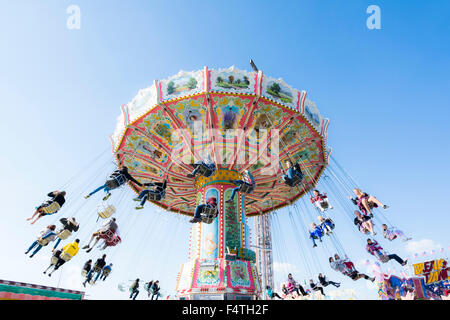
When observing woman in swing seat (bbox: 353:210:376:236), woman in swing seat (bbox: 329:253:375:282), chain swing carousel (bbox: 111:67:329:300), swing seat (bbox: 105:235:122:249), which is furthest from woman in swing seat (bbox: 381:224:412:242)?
swing seat (bbox: 105:235:122:249)

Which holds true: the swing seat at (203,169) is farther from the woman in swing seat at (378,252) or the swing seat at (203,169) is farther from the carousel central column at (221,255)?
the woman in swing seat at (378,252)

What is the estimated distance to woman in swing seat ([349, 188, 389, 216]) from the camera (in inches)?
397

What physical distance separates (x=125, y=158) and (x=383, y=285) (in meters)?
14.9

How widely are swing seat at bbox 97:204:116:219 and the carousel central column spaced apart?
3909mm

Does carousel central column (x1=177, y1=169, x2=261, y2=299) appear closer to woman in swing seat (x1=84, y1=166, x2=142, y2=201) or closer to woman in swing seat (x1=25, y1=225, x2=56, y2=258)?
woman in swing seat (x1=84, y1=166, x2=142, y2=201)

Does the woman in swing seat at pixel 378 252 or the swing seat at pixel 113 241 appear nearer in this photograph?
the woman in swing seat at pixel 378 252

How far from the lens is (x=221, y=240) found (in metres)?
12.4

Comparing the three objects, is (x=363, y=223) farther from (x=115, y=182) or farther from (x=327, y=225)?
(x=115, y=182)

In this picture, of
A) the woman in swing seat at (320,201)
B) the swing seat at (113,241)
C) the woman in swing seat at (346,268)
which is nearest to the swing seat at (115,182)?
the swing seat at (113,241)

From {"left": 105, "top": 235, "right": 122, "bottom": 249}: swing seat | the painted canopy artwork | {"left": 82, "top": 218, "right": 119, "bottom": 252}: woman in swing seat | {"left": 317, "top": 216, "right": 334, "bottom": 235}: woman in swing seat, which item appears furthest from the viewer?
the painted canopy artwork

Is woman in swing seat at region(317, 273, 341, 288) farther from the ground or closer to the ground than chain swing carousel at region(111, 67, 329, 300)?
closer to the ground

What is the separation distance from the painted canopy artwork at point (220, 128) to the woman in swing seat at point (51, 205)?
4.13 meters

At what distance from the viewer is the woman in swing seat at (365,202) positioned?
1009 centimetres
